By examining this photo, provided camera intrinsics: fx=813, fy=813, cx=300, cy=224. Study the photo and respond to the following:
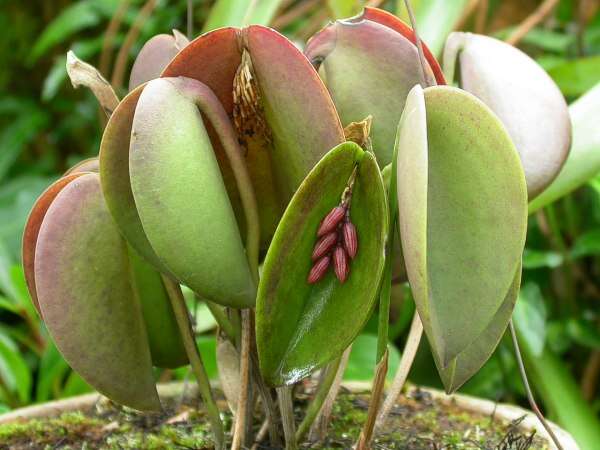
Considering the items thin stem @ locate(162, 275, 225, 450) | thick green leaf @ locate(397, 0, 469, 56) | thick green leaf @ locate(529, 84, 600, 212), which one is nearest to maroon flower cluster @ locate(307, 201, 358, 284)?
thin stem @ locate(162, 275, 225, 450)

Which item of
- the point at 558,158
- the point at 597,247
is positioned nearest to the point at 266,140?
the point at 558,158

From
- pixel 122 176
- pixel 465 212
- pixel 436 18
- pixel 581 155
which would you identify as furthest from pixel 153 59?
pixel 436 18

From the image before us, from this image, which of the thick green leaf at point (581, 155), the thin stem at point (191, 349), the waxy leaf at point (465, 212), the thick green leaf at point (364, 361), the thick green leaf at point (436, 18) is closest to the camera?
the waxy leaf at point (465, 212)

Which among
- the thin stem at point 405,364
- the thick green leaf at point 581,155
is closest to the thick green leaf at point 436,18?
the thick green leaf at point 581,155

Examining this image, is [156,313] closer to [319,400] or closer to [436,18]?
[319,400]

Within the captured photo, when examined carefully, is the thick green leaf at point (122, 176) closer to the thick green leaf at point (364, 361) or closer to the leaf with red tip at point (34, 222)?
the leaf with red tip at point (34, 222)

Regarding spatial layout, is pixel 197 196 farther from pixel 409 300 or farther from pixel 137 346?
pixel 409 300
